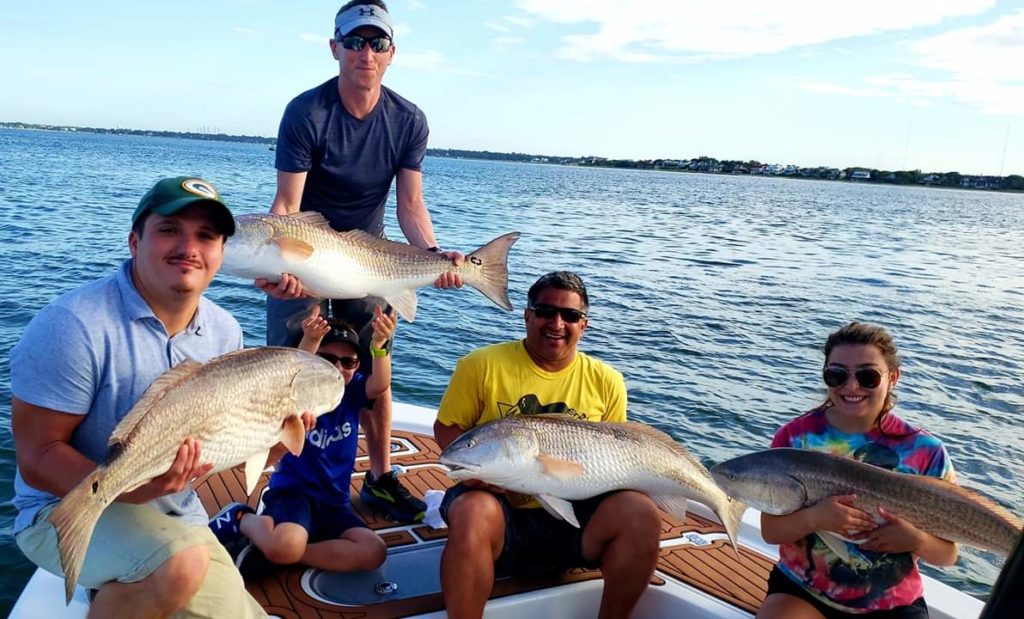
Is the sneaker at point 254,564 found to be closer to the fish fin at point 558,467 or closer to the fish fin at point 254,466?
the fish fin at point 254,466

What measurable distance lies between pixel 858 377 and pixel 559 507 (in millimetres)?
1449

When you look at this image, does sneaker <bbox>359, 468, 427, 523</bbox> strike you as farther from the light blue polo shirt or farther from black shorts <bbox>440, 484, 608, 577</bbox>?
the light blue polo shirt

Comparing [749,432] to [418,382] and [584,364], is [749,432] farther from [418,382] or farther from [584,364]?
[584,364]

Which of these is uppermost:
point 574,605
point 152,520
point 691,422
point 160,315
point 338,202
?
point 338,202

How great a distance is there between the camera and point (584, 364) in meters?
3.99

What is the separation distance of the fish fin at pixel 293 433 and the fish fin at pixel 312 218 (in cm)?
156

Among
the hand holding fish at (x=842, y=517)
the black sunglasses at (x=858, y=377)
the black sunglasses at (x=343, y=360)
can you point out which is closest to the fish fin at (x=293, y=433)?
the black sunglasses at (x=343, y=360)

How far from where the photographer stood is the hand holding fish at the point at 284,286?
4.29 meters

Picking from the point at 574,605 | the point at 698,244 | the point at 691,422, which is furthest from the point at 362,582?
the point at 698,244

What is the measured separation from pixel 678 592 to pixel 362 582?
1654 mm

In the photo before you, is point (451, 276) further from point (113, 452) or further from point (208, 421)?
point (113, 452)

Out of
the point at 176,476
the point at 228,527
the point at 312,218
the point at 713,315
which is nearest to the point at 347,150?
the point at 312,218

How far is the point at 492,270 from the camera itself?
4840 millimetres

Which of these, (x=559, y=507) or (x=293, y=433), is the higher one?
(x=293, y=433)
